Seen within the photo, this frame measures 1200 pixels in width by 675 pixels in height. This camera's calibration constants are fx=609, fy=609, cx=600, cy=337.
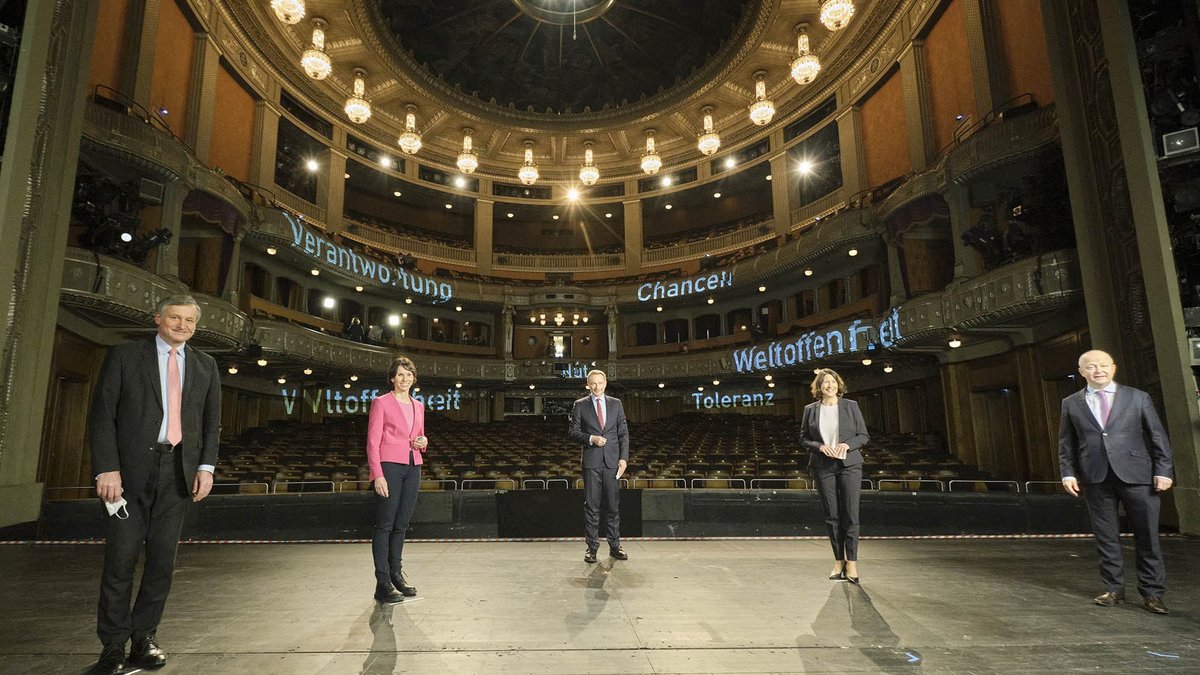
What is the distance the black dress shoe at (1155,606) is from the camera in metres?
3.37

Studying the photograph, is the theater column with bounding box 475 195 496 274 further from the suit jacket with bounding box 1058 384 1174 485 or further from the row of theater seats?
the suit jacket with bounding box 1058 384 1174 485

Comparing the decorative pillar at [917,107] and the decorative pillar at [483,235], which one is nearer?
the decorative pillar at [917,107]

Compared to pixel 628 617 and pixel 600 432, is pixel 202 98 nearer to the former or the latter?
pixel 600 432

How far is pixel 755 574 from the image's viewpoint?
4484 mm

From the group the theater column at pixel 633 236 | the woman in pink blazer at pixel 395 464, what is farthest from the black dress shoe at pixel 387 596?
the theater column at pixel 633 236

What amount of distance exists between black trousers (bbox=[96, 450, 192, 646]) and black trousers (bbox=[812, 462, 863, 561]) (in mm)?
3895

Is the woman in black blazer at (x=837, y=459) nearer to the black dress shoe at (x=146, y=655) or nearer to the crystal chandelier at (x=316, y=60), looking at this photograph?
the black dress shoe at (x=146, y=655)

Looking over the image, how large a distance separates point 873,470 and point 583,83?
64.2 ft

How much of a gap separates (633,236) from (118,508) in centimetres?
2758

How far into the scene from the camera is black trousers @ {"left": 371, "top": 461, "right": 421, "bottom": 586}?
372cm

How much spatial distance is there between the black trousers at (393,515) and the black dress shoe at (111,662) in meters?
1.33

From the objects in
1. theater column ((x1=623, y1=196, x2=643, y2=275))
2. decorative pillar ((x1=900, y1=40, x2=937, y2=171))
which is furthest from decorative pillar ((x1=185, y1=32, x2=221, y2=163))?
decorative pillar ((x1=900, y1=40, x2=937, y2=171))

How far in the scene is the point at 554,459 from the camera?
1517cm

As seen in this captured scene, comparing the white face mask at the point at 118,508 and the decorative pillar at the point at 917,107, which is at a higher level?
the decorative pillar at the point at 917,107
